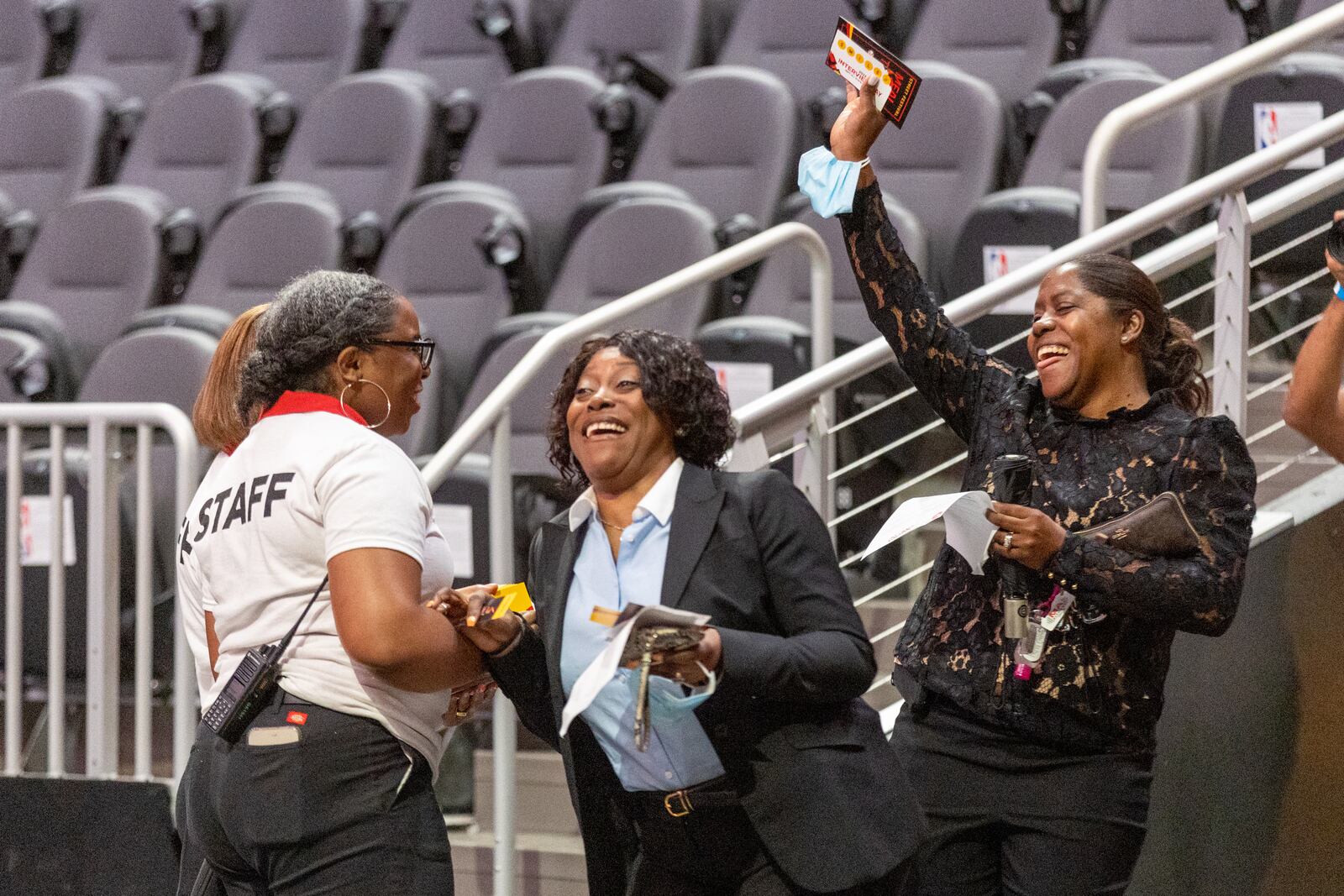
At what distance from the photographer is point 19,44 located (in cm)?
782

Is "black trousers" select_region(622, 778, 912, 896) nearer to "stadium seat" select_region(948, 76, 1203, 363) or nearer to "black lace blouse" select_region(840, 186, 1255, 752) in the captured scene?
"black lace blouse" select_region(840, 186, 1255, 752)

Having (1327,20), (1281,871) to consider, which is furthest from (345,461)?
(1327,20)

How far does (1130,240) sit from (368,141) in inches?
157

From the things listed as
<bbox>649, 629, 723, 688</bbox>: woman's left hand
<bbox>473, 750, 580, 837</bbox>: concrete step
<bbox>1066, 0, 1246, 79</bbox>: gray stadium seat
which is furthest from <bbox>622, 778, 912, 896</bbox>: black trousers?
<bbox>1066, 0, 1246, 79</bbox>: gray stadium seat

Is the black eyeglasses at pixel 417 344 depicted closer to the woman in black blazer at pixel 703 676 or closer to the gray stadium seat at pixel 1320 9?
the woman in black blazer at pixel 703 676

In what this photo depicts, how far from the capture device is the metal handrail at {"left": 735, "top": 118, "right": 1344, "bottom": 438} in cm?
293

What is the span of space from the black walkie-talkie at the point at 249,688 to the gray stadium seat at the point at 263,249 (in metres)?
3.87

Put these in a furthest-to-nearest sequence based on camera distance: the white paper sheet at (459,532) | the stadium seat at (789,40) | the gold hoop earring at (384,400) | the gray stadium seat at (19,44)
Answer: the gray stadium seat at (19,44) < the stadium seat at (789,40) < the white paper sheet at (459,532) < the gold hoop earring at (384,400)

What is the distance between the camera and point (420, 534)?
1932mm

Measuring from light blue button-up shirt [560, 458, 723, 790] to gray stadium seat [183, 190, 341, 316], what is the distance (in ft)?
12.6

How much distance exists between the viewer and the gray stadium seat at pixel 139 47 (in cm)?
755

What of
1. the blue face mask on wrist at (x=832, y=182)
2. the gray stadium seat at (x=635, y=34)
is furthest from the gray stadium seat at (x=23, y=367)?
the blue face mask on wrist at (x=832, y=182)

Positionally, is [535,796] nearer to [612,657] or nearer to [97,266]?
[612,657]

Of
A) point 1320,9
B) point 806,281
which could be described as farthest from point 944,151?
point 1320,9
